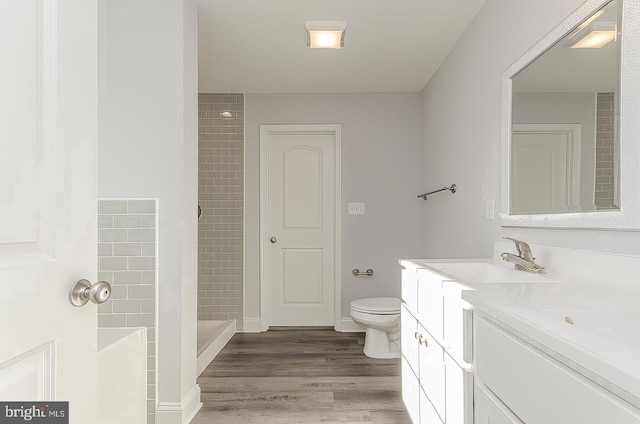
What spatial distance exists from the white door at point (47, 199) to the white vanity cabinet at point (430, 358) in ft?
3.49

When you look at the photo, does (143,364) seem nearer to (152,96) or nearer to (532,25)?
(152,96)

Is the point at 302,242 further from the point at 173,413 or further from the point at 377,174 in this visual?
the point at 173,413

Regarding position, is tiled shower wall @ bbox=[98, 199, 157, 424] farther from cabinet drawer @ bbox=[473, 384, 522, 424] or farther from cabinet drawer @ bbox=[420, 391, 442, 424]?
cabinet drawer @ bbox=[473, 384, 522, 424]

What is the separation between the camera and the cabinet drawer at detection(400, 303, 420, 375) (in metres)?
1.99

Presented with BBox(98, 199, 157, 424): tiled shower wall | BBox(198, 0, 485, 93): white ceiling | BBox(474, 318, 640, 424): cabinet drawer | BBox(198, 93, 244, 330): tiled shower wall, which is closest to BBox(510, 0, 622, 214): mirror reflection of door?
BBox(474, 318, 640, 424): cabinet drawer

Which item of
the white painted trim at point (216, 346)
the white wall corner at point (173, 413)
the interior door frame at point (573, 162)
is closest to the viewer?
the interior door frame at point (573, 162)

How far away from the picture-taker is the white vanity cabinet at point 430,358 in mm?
1328

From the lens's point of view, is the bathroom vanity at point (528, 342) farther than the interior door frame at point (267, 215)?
No

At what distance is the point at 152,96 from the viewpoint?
2188 mm

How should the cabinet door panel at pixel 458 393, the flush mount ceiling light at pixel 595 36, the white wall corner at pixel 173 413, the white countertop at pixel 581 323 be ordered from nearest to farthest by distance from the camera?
the white countertop at pixel 581 323
the cabinet door panel at pixel 458 393
the flush mount ceiling light at pixel 595 36
the white wall corner at pixel 173 413

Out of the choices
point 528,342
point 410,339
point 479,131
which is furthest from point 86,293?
point 479,131

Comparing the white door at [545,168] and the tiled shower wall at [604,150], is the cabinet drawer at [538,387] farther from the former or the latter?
the white door at [545,168]

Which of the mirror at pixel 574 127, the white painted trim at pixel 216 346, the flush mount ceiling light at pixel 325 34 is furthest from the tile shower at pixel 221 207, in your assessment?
the mirror at pixel 574 127

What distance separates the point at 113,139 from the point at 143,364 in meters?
1.26
